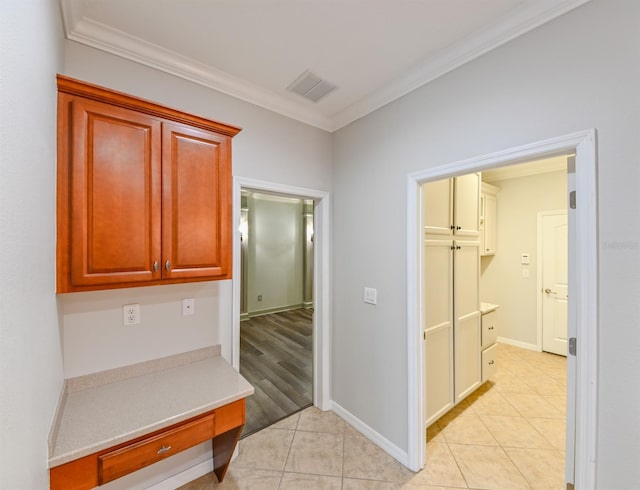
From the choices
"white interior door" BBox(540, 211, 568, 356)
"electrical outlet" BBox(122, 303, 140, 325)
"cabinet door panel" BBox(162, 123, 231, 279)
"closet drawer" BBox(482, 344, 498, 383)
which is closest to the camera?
"cabinet door panel" BBox(162, 123, 231, 279)

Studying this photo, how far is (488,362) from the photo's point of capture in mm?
3057

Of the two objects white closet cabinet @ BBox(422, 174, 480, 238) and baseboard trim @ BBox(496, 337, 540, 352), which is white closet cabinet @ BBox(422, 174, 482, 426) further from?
baseboard trim @ BBox(496, 337, 540, 352)

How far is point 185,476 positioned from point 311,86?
2939 mm

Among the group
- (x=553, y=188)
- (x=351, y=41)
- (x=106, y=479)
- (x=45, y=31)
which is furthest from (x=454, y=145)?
(x=553, y=188)

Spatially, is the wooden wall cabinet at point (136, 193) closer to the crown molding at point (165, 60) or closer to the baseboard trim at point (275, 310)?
the crown molding at point (165, 60)

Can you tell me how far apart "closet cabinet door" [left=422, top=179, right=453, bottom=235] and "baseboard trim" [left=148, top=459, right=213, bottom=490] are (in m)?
2.39

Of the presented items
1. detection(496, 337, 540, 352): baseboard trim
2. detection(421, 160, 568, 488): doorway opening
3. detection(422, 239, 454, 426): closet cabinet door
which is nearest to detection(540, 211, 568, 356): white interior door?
detection(421, 160, 568, 488): doorway opening

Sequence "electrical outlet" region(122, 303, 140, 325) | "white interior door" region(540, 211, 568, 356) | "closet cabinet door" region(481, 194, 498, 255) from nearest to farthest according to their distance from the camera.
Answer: "electrical outlet" region(122, 303, 140, 325) < "white interior door" region(540, 211, 568, 356) < "closet cabinet door" region(481, 194, 498, 255)

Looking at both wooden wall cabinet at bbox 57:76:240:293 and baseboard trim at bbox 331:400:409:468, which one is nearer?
wooden wall cabinet at bbox 57:76:240:293

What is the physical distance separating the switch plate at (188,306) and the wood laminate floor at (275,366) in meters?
1.24

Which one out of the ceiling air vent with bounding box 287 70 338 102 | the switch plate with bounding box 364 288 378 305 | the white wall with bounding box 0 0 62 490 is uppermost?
the ceiling air vent with bounding box 287 70 338 102

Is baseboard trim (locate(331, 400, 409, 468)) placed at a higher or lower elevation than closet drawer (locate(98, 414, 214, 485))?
lower

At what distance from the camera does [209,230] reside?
1636 millimetres

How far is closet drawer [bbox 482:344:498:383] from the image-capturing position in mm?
2973
